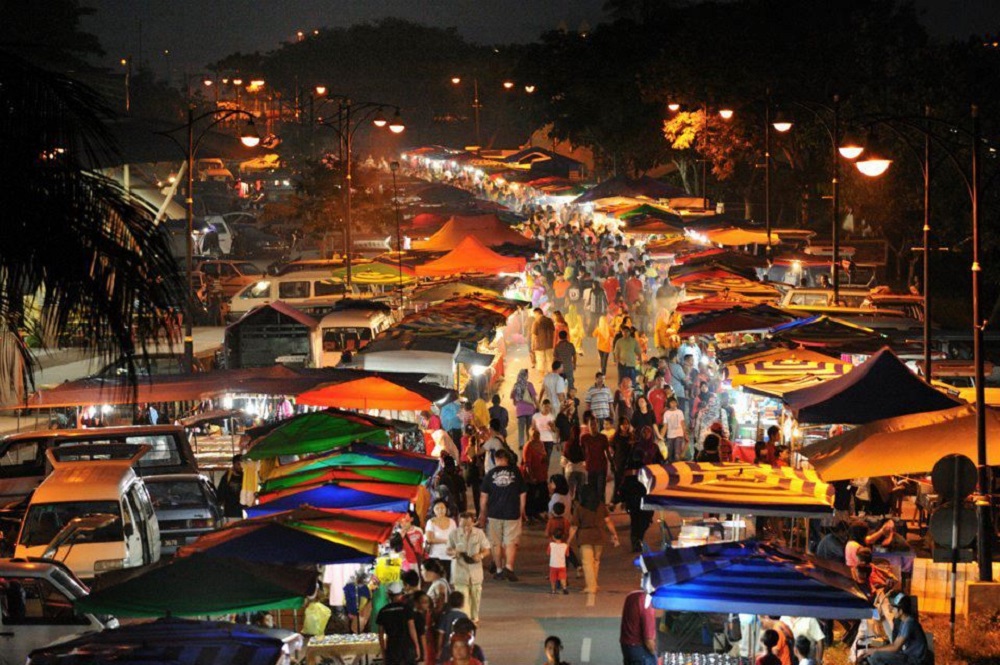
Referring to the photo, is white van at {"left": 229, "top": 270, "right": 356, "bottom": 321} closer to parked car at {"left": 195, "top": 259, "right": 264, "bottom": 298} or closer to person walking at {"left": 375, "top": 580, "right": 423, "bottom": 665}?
parked car at {"left": 195, "top": 259, "right": 264, "bottom": 298}

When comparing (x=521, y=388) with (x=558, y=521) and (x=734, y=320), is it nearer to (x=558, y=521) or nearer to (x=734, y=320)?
(x=734, y=320)

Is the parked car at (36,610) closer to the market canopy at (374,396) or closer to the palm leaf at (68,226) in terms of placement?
the palm leaf at (68,226)

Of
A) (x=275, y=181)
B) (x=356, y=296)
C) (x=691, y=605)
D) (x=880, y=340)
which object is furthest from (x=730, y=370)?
(x=275, y=181)

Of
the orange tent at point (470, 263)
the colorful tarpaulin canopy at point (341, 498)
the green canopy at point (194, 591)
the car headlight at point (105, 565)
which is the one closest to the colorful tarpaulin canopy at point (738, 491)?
the colorful tarpaulin canopy at point (341, 498)

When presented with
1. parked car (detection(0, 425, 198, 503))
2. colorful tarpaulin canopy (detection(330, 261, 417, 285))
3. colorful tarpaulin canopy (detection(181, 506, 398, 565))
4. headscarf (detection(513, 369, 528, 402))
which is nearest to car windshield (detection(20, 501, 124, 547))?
parked car (detection(0, 425, 198, 503))

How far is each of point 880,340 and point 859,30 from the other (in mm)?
38064

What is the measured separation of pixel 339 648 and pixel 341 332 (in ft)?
53.5

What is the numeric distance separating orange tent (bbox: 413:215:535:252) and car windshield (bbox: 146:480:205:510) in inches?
788

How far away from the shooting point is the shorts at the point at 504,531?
58.4 feet

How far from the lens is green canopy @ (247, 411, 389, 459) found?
58.2ft

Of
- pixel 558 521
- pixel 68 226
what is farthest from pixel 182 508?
pixel 68 226

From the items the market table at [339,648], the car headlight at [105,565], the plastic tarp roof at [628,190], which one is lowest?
the market table at [339,648]

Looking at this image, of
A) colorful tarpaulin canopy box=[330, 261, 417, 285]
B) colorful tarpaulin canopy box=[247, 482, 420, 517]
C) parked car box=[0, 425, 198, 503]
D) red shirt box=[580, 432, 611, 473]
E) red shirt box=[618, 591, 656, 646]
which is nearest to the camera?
red shirt box=[618, 591, 656, 646]

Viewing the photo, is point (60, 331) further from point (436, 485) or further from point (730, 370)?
point (730, 370)
